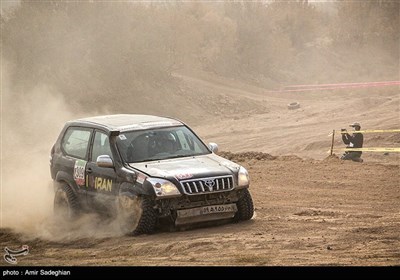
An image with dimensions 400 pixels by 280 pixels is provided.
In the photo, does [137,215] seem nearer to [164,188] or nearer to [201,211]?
[164,188]

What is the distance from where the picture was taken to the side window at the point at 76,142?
512 inches

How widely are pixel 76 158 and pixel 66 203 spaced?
0.68m

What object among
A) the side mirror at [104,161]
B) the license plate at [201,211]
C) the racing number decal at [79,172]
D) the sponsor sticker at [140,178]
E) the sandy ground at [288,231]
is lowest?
the sandy ground at [288,231]

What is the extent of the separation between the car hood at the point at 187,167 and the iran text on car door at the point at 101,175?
14.5 inches

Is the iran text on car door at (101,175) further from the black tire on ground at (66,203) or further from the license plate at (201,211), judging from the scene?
the license plate at (201,211)

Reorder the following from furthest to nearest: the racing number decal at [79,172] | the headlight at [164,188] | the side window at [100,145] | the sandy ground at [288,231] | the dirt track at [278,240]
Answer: the racing number decal at [79,172] → the side window at [100,145] → the headlight at [164,188] → the sandy ground at [288,231] → the dirt track at [278,240]

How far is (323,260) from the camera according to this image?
359 inches

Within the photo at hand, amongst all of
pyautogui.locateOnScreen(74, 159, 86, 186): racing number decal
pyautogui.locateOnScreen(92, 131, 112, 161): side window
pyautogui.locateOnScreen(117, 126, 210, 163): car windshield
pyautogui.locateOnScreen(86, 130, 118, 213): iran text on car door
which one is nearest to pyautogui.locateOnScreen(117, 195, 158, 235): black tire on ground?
pyautogui.locateOnScreen(86, 130, 118, 213): iran text on car door

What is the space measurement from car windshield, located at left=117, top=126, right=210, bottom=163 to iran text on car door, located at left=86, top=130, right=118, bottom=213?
0.26 metres

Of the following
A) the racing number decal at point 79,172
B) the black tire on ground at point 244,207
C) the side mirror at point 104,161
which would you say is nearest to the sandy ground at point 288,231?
the black tire on ground at point 244,207

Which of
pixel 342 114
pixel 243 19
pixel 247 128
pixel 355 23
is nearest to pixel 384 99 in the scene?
pixel 342 114

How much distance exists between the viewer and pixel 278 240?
10.6m

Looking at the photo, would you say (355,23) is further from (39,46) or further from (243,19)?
(39,46)

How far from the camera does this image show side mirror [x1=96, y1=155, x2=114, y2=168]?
12.0 metres
